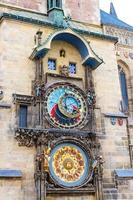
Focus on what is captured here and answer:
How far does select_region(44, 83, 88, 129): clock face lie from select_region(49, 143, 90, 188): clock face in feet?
2.75

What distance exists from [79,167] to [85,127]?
1465 millimetres

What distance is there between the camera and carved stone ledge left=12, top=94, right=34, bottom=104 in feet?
38.7

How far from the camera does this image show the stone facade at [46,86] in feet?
36.6

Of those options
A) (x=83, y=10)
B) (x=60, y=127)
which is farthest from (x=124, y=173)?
(x=83, y=10)

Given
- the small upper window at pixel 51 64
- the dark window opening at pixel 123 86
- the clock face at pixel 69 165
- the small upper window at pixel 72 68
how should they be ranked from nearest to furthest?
the clock face at pixel 69 165
the small upper window at pixel 51 64
the small upper window at pixel 72 68
the dark window opening at pixel 123 86

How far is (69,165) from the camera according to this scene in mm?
11867

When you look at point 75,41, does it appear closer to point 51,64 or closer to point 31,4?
point 51,64

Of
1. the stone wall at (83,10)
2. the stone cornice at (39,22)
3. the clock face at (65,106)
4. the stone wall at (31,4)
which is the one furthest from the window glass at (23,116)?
the stone wall at (83,10)

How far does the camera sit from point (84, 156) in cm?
1221

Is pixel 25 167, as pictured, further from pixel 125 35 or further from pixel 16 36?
pixel 125 35

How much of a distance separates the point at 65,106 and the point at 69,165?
2052 mm

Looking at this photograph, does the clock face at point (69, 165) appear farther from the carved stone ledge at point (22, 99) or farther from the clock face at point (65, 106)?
the carved stone ledge at point (22, 99)

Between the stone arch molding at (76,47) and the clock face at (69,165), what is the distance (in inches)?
129

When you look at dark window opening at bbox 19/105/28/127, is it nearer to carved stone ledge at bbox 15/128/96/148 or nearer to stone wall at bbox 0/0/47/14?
carved stone ledge at bbox 15/128/96/148
